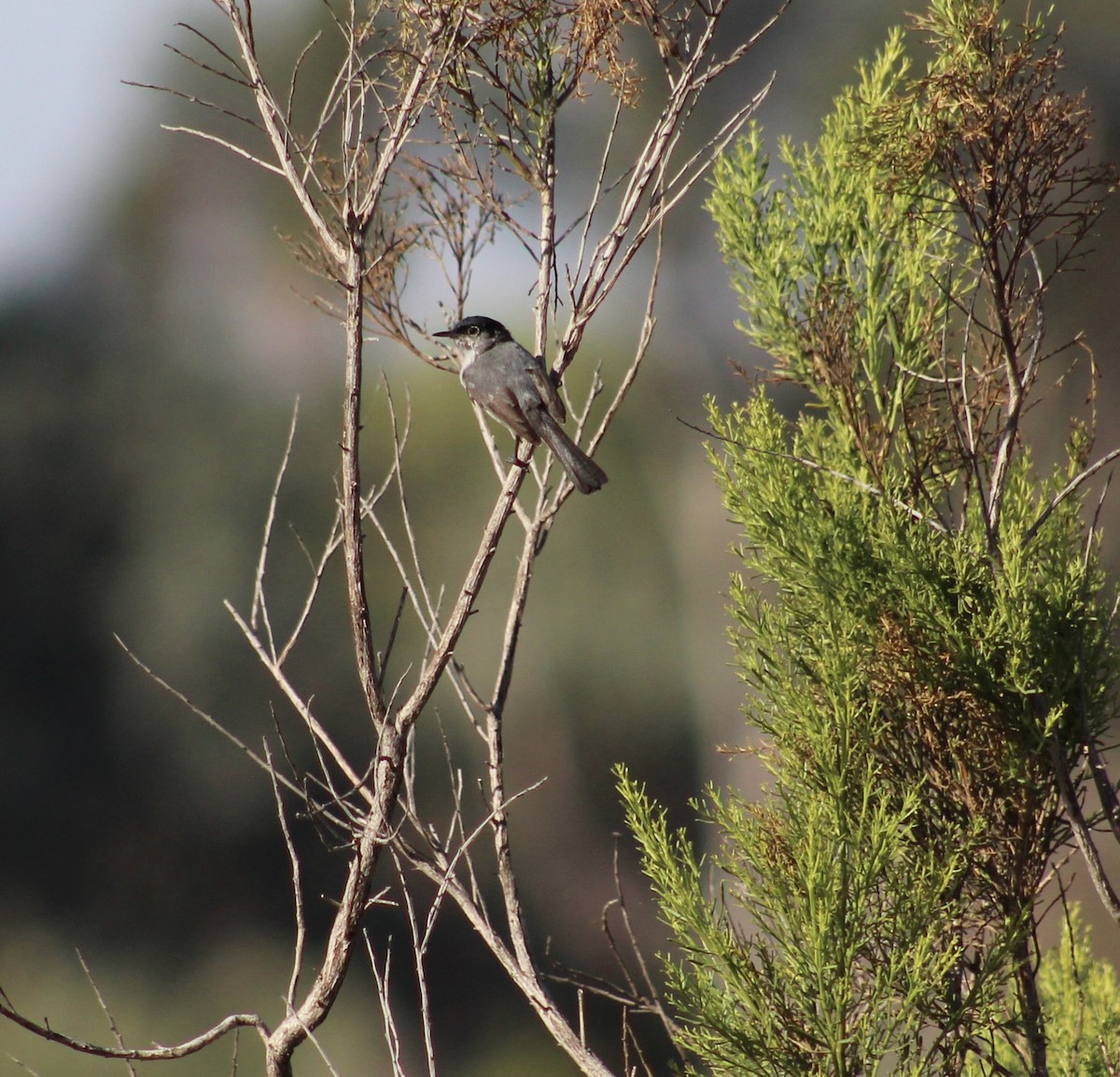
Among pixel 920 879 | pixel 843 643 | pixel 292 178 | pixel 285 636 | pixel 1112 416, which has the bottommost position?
pixel 920 879

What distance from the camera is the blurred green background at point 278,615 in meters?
13.0

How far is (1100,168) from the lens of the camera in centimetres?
230

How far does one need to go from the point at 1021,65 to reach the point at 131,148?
16.9m

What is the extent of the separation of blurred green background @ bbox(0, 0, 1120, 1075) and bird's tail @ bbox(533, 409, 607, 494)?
903 centimetres

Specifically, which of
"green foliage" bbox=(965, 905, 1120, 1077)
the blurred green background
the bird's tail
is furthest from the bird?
the blurred green background

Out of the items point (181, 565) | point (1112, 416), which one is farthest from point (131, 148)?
point (1112, 416)

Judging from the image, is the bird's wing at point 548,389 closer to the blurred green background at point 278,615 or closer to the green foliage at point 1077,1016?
the green foliage at point 1077,1016

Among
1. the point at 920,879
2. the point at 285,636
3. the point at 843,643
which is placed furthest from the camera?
the point at 285,636

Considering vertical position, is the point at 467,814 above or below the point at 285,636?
below

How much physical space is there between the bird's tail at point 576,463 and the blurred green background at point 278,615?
356 inches

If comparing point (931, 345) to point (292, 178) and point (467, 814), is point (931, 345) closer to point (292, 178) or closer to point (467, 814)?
point (292, 178)

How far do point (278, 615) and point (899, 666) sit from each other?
431 inches

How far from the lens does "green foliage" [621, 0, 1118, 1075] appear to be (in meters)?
2.17

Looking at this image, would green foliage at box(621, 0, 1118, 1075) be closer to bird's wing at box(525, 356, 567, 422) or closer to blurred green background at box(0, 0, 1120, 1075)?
bird's wing at box(525, 356, 567, 422)
